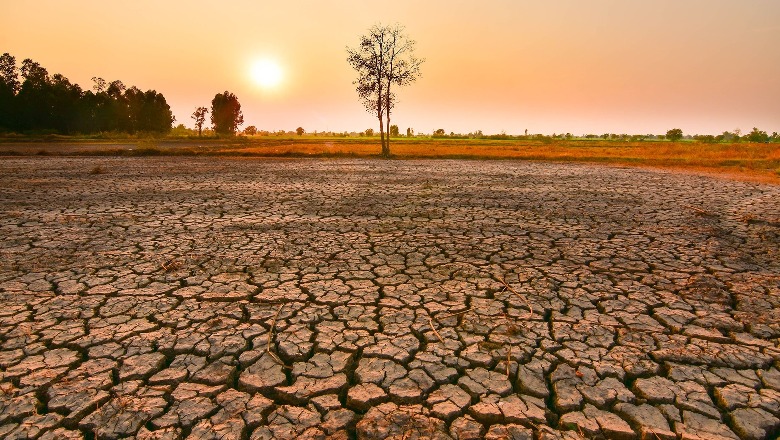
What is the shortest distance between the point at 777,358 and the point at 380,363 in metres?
3.03

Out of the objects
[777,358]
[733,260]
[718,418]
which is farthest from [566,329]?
[733,260]

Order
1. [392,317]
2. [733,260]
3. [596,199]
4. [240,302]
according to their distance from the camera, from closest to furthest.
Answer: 1. [392,317]
2. [240,302]
3. [733,260]
4. [596,199]

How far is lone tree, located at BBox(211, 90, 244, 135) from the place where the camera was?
7069 cm

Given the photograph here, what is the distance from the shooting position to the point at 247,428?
2.30 metres

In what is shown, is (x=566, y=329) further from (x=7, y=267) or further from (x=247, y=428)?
(x=7, y=267)

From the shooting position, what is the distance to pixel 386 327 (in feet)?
11.5

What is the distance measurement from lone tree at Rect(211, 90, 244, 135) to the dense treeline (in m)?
11.5

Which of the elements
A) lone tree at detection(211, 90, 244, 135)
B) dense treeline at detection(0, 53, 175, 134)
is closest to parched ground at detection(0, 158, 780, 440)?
dense treeline at detection(0, 53, 175, 134)

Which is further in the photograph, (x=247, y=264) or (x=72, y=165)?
(x=72, y=165)

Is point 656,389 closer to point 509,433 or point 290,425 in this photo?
point 509,433

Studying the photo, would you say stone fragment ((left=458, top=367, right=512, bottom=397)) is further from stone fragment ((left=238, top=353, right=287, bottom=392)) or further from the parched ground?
stone fragment ((left=238, top=353, right=287, bottom=392))

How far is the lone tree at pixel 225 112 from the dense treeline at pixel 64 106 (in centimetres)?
1150

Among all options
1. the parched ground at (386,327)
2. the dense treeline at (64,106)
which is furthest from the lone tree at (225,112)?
the parched ground at (386,327)

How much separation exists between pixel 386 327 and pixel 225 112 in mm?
75973
